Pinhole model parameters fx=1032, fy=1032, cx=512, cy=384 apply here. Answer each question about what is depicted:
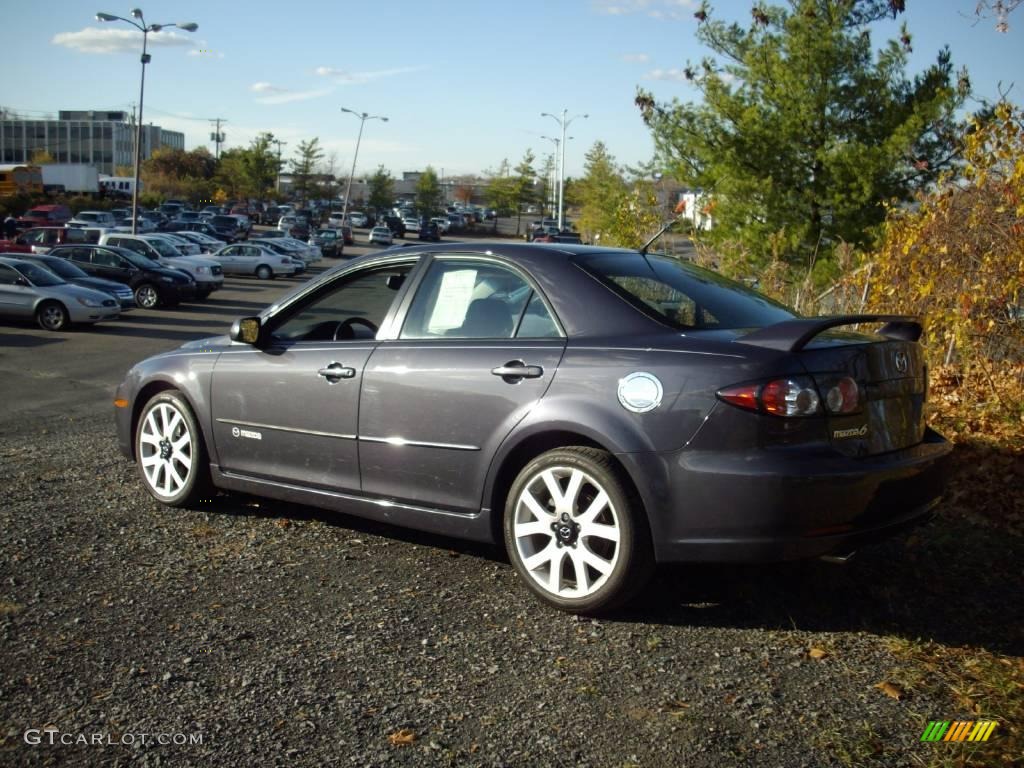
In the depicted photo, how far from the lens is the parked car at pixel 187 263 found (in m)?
29.9

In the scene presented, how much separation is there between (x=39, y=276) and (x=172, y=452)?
17.7 m

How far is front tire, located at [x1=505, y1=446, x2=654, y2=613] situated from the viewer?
4258 mm

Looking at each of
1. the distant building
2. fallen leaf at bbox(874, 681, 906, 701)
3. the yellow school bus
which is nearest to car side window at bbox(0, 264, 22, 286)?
fallen leaf at bbox(874, 681, 906, 701)

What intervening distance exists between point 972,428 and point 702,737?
4596 mm

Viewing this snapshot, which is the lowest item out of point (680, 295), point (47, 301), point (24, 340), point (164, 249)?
point (24, 340)

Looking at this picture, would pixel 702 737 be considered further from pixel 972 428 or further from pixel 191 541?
pixel 972 428

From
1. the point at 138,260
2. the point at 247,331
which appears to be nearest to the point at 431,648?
the point at 247,331

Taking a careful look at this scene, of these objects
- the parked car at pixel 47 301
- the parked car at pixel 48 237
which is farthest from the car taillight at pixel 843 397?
the parked car at pixel 48 237

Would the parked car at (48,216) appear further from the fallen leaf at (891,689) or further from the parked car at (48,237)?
the fallen leaf at (891,689)

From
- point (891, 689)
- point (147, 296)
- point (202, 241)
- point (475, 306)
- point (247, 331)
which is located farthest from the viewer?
point (202, 241)

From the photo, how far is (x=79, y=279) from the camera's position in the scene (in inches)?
928

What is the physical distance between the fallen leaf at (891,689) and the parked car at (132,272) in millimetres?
26077

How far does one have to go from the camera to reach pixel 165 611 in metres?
4.50

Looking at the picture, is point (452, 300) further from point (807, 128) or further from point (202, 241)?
point (202, 241)
